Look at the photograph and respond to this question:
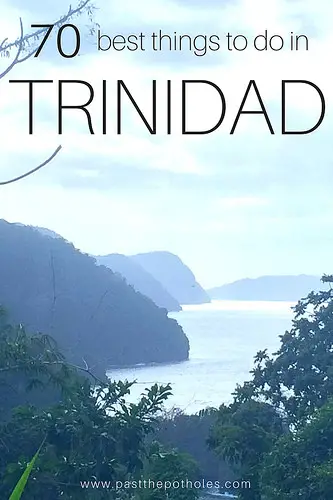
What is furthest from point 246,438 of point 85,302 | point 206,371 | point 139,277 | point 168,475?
point 139,277

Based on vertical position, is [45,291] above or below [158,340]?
above

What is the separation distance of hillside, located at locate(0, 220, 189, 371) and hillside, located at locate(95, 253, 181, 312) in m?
35.3

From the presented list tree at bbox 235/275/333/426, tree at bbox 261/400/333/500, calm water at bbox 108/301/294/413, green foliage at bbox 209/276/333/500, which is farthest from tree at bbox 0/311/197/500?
calm water at bbox 108/301/294/413

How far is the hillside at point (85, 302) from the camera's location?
139ft

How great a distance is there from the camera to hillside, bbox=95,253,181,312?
292 feet

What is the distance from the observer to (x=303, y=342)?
902 cm

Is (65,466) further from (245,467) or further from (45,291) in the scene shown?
(45,291)

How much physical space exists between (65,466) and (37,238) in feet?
152

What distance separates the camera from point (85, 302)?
4619 centimetres

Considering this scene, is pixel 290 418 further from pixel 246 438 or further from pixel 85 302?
pixel 85 302

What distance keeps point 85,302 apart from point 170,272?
6691 cm

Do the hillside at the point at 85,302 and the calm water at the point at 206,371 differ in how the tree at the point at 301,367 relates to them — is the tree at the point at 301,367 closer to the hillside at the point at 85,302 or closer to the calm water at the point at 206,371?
the calm water at the point at 206,371

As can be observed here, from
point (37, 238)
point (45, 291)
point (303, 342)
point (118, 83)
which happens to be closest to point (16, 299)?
point (45, 291)

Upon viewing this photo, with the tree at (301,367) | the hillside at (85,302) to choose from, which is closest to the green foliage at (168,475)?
the tree at (301,367)
